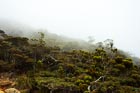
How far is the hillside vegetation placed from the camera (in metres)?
30.4

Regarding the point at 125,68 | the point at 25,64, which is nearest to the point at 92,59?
the point at 125,68

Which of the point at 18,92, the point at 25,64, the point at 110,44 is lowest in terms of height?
the point at 18,92

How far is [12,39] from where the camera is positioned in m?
43.4

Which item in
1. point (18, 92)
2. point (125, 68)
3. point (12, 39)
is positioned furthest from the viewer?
point (12, 39)

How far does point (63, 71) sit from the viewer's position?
3581 centimetres

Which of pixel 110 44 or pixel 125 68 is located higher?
pixel 110 44

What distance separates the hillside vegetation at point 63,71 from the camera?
30.4 m

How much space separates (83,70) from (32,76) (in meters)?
6.91

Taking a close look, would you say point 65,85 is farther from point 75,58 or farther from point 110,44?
point 110,44

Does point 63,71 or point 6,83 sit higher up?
point 63,71

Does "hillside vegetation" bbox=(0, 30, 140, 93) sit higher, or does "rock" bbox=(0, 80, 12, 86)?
"hillside vegetation" bbox=(0, 30, 140, 93)

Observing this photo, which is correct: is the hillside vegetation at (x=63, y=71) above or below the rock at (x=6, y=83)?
Result: above

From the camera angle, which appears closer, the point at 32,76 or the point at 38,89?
the point at 38,89

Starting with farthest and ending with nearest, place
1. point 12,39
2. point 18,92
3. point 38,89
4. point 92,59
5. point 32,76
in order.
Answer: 1. point 12,39
2. point 92,59
3. point 32,76
4. point 38,89
5. point 18,92
